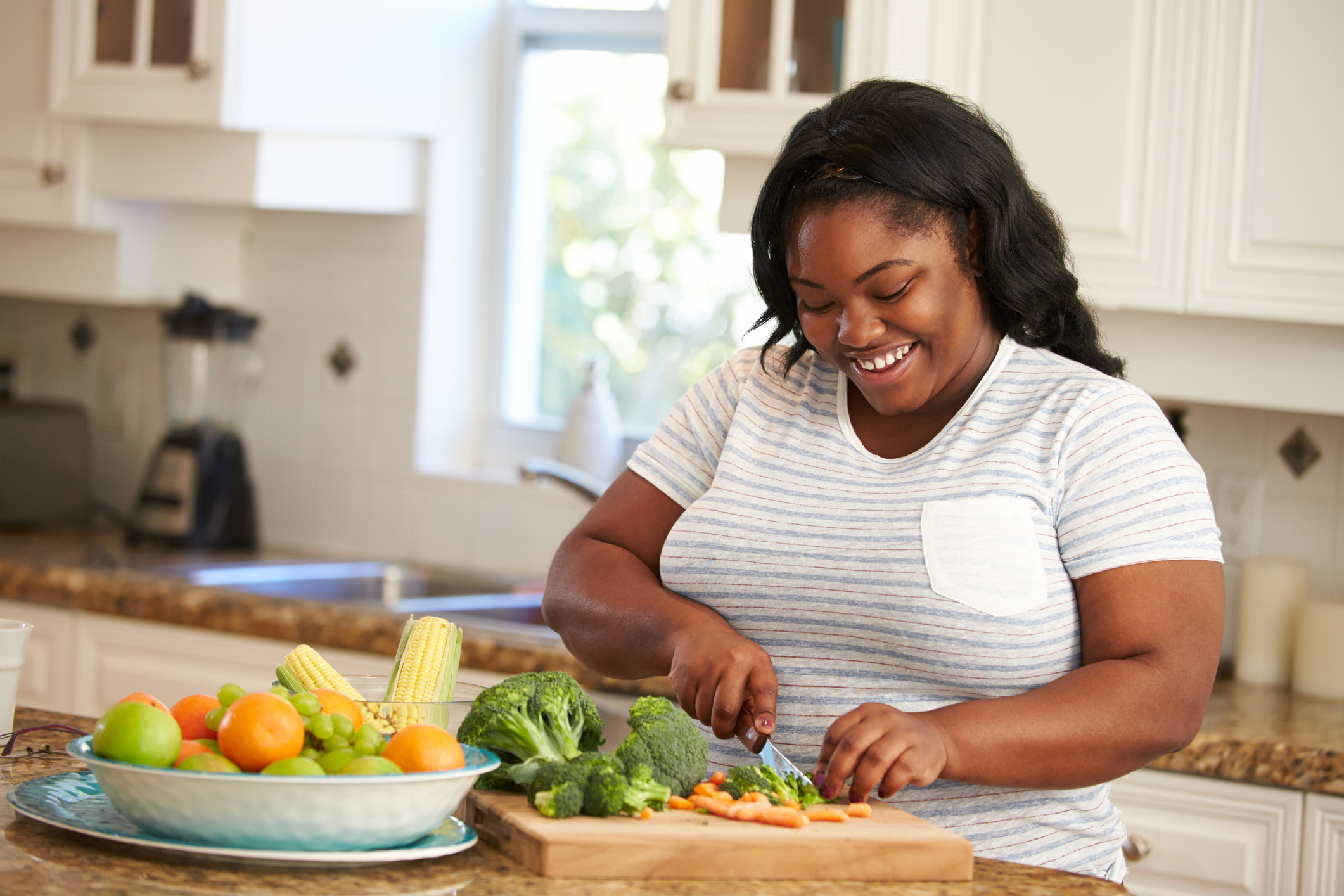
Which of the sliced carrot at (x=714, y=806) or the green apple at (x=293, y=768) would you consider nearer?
the green apple at (x=293, y=768)

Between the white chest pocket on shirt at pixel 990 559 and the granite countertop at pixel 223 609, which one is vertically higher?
the white chest pocket on shirt at pixel 990 559

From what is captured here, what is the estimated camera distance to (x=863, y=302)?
1.17 m

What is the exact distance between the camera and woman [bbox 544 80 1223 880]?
108cm

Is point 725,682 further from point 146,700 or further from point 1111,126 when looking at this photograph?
point 1111,126

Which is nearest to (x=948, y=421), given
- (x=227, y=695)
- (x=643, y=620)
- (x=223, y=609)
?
(x=643, y=620)

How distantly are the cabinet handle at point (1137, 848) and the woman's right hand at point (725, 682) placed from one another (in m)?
0.89

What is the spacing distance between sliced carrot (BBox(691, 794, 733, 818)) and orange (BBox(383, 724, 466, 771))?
172 mm

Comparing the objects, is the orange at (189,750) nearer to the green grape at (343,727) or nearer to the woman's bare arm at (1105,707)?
the green grape at (343,727)

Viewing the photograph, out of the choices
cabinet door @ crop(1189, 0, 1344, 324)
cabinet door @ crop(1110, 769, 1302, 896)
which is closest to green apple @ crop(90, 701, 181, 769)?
cabinet door @ crop(1110, 769, 1302, 896)

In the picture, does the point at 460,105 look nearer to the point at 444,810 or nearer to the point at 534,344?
the point at 534,344

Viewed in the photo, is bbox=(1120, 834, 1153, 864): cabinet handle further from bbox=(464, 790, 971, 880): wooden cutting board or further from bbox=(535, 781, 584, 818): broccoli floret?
bbox=(535, 781, 584, 818): broccoli floret

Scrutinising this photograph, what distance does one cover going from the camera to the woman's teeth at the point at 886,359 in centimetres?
120

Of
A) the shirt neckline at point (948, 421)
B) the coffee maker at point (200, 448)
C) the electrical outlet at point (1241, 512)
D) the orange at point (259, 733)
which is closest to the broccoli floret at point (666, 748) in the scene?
the orange at point (259, 733)

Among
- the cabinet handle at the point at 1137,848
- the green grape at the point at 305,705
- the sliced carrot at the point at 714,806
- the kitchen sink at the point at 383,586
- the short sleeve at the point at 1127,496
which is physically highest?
the short sleeve at the point at 1127,496
